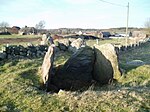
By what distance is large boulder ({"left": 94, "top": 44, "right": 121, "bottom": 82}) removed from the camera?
13734 mm

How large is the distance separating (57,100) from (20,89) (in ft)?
6.67

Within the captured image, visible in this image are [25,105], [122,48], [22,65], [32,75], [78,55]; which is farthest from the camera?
[122,48]

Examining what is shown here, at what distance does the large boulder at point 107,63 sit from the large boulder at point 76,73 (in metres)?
0.33

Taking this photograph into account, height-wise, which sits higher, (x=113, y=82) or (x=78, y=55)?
(x=78, y=55)

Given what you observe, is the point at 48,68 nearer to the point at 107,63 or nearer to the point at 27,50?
the point at 107,63

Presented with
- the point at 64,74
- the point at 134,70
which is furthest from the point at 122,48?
the point at 64,74

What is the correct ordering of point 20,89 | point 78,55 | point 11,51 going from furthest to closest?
point 11,51
point 78,55
point 20,89

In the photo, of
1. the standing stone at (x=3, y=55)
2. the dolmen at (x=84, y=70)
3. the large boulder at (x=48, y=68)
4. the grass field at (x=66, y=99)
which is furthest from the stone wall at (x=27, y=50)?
the grass field at (x=66, y=99)

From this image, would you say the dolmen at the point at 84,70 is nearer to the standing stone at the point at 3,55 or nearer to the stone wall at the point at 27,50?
the standing stone at the point at 3,55

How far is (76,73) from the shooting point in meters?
13.6

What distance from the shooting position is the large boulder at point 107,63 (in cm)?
1373

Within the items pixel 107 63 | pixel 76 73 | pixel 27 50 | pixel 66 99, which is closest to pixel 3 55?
pixel 27 50

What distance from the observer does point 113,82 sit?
1366cm

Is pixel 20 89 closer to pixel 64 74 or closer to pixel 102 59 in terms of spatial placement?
pixel 64 74
